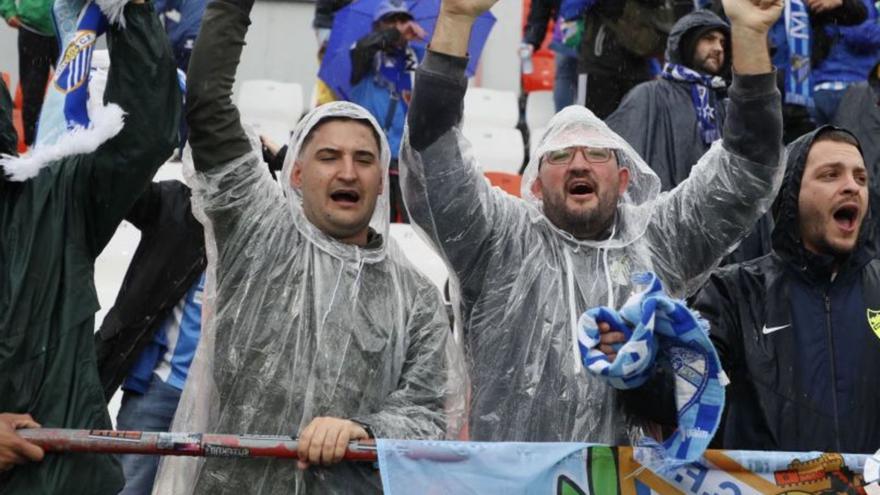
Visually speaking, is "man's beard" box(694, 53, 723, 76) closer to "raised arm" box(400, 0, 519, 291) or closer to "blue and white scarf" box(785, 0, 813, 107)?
"blue and white scarf" box(785, 0, 813, 107)

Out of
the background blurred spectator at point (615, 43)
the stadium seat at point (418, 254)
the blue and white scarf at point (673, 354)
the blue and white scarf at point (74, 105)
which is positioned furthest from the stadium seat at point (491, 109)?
the blue and white scarf at point (673, 354)

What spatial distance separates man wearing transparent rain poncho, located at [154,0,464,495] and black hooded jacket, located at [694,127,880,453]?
2.65 feet

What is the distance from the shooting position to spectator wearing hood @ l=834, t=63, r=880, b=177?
7016 millimetres

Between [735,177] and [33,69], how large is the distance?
213 inches

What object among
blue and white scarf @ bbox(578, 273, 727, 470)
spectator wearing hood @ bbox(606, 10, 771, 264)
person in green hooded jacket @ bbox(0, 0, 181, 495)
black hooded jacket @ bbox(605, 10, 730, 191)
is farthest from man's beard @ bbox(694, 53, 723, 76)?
person in green hooded jacket @ bbox(0, 0, 181, 495)

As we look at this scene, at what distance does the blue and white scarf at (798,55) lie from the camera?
7855 mm

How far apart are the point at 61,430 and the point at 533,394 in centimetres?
125

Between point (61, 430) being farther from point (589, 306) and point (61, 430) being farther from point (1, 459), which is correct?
point (589, 306)

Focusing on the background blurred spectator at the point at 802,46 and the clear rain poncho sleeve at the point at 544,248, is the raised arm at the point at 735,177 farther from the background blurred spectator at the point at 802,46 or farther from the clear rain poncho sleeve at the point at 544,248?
the background blurred spectator at the point at 802,46

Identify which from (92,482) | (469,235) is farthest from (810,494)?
(92,482)

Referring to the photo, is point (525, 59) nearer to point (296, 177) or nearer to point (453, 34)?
point (296, 177)

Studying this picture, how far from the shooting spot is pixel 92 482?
396cm

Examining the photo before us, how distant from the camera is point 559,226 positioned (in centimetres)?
468

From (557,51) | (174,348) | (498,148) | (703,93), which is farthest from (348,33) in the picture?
Result: (174,348)
